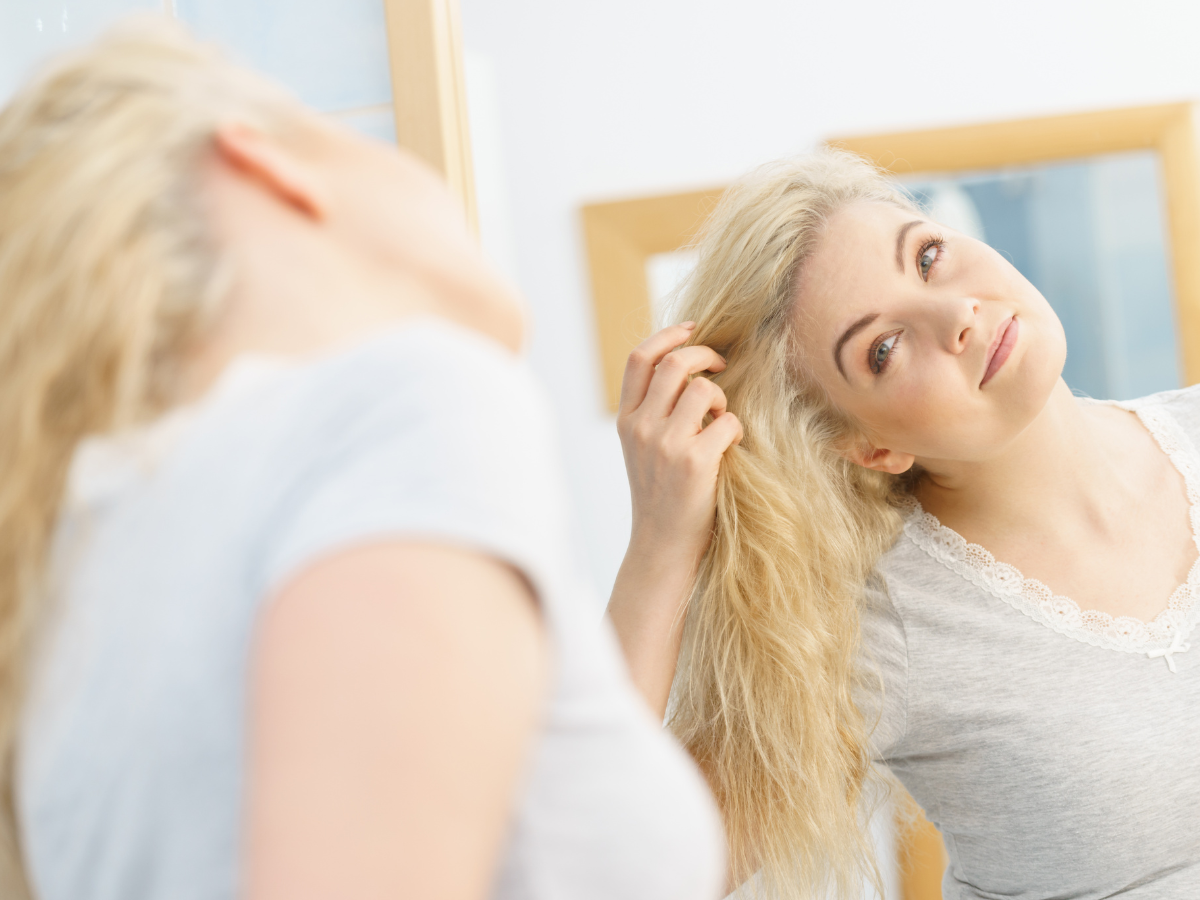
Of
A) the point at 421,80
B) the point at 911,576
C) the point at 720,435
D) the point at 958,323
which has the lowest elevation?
the point at 911,576

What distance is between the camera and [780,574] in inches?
42.4

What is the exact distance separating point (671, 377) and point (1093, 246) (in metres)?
1.54

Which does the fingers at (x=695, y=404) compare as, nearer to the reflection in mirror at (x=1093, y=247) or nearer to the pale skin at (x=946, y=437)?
the pale skin at (x=946, y=437)

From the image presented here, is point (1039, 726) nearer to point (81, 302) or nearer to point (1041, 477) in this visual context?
point (1041, 477)

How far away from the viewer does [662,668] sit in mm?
1033

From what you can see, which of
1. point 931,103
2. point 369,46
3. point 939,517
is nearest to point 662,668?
point 939,517

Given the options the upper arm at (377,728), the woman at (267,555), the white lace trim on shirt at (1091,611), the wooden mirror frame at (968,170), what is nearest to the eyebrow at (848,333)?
the white lace trim on shirt at (1091,611)

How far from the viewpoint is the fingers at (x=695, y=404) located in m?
1.01

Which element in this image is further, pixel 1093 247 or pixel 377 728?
pixel 1093 247

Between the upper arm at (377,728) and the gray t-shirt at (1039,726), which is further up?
the upper arm at (377,728)

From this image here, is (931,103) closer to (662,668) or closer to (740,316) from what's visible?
(740,316)

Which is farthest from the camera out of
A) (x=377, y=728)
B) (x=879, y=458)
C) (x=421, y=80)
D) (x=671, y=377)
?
(x=879, y=458)

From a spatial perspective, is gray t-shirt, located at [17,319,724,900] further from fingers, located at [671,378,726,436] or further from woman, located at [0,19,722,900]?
fingers, located at [671,378,726,436]

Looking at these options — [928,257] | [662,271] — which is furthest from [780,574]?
[662,271]
